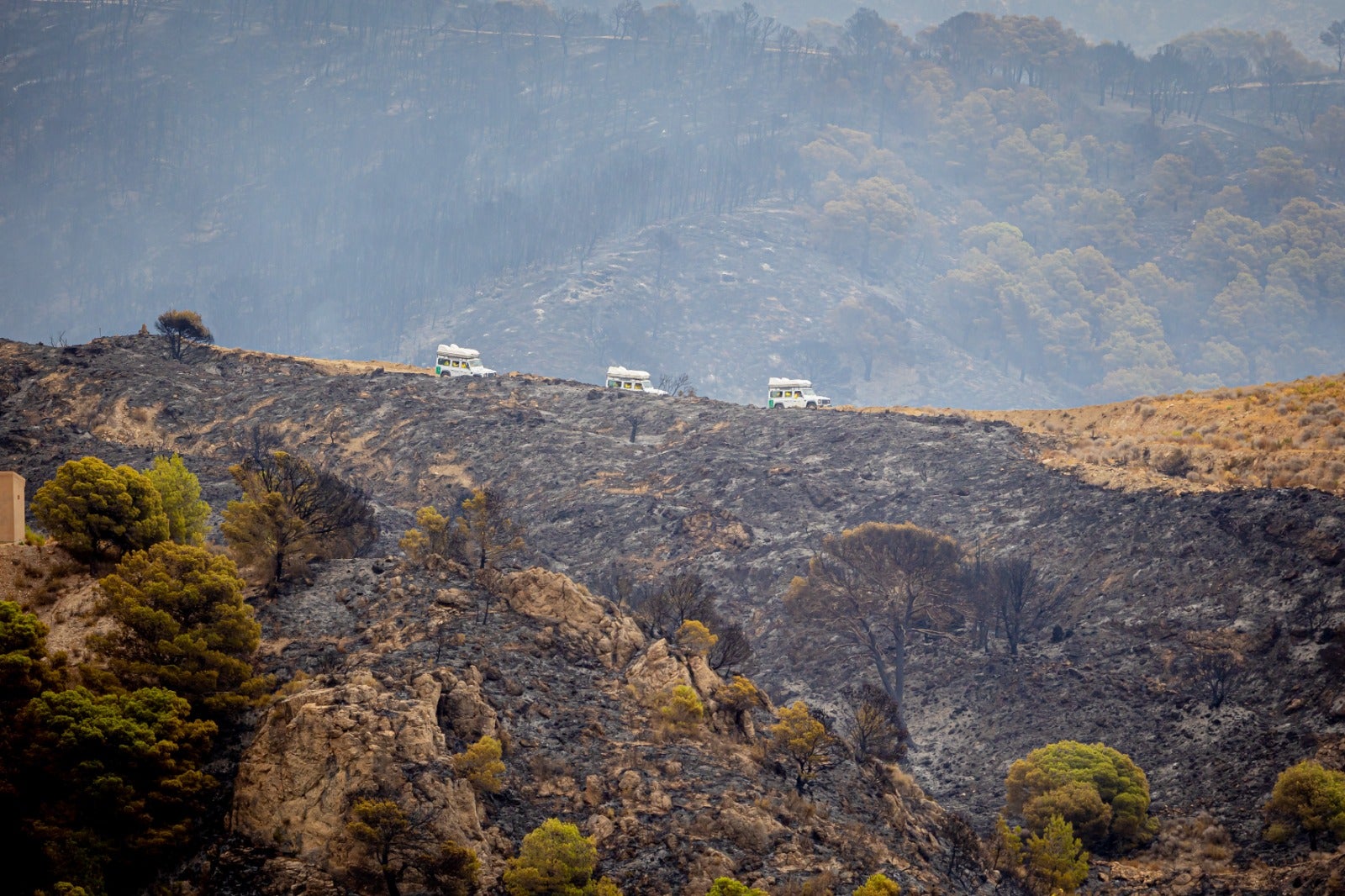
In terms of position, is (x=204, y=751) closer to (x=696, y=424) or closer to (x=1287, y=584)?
(x=1287, y=584)

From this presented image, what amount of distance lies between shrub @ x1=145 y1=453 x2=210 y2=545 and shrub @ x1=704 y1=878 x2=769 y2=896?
2487 cm

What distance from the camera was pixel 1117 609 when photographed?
64188mm

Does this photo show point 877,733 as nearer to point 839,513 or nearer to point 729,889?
point 729,889

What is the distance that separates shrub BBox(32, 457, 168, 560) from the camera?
1731 inches

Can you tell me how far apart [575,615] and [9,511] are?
2042cm

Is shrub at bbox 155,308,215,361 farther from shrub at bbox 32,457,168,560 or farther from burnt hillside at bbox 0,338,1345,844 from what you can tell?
shrub at bbox 32,457,168,560

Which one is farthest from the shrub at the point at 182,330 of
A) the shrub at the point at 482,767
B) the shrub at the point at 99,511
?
the shrub at the point at 482,767

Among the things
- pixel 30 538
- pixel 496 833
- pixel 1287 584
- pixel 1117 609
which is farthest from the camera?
pixel 1117 609

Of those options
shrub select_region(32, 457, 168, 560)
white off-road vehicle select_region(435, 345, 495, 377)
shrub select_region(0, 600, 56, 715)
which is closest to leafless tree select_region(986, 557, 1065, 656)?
shrub select_region(32, 457, 168, 560)

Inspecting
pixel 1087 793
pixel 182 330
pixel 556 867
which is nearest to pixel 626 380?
pixel 182 330

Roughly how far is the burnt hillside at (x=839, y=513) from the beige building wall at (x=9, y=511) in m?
24.3

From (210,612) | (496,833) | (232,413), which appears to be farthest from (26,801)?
(232,413)

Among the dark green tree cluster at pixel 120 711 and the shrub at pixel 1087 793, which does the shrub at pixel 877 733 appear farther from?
the dark green tree cluster at pixel 120 711

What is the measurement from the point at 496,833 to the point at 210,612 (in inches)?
474
